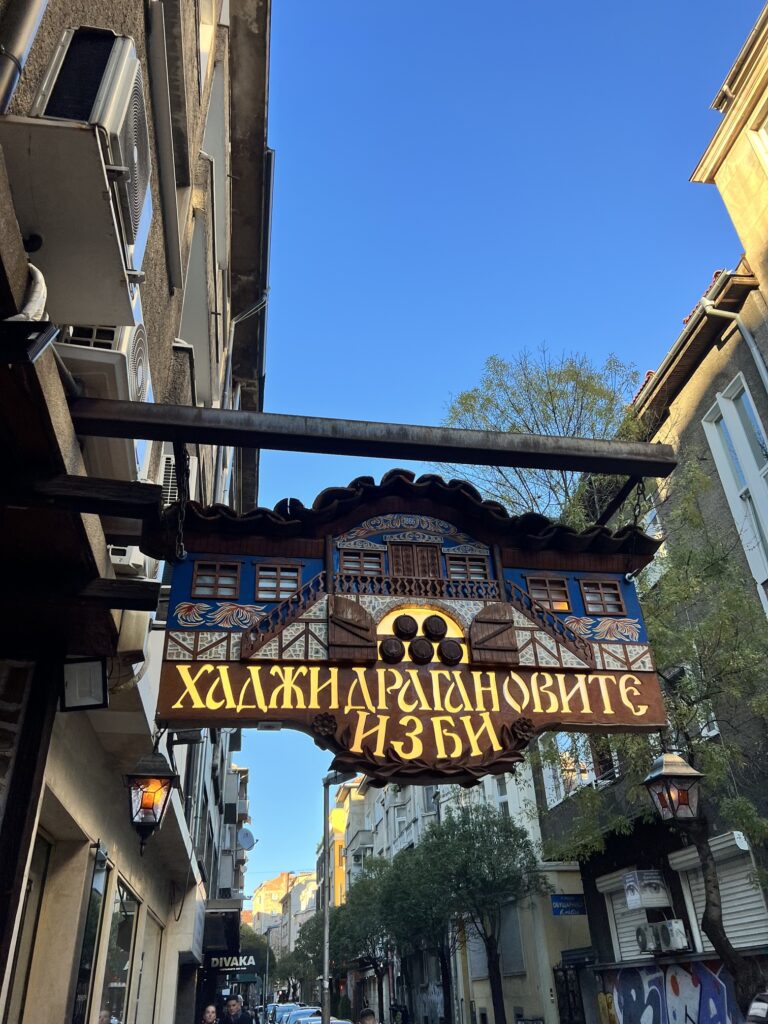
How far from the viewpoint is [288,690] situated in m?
4.32

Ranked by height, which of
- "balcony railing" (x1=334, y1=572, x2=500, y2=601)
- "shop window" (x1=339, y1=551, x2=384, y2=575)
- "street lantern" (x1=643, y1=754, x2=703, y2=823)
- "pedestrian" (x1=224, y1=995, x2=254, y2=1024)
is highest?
"shop window" (x1=339, y1=551, x2=384, y2=575)

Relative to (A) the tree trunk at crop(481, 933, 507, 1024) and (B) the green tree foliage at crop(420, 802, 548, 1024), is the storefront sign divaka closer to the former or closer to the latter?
(B) the green tree foliage at crop(420, 802, 548, 1024)

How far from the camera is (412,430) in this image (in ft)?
14.7

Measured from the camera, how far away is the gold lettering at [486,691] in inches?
176

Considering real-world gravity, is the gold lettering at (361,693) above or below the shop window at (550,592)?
below

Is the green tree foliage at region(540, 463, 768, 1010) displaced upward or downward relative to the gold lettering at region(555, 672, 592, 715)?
upward

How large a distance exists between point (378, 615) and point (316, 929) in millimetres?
55786

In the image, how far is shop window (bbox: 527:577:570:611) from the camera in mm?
5105

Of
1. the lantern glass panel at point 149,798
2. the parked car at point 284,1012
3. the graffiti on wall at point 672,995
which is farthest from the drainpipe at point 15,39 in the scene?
the parked car at point 284,1012

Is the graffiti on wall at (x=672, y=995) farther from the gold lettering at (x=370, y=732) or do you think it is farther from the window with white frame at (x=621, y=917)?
the gold lettering at (x=370, y=732)

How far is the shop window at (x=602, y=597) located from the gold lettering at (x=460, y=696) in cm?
111

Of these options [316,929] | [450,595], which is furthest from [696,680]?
[316,929]

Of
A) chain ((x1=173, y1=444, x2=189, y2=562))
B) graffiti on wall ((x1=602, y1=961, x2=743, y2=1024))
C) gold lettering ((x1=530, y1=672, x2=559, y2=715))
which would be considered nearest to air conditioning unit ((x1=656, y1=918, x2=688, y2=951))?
graffiti on wall ((x1=602, y1=961, x2=743, y2=1024))

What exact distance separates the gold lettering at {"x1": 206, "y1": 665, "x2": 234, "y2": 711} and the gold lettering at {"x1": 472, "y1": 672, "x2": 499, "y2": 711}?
4.70ft
